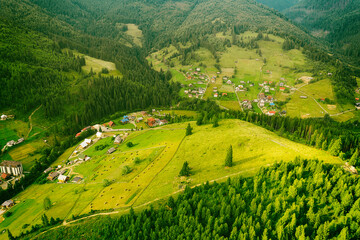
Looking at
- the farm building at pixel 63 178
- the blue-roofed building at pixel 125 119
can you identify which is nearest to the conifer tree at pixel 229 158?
the farm building at pixel 63 178

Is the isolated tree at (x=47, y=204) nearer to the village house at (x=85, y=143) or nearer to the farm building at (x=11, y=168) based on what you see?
the farm building at (x=11, y=168)

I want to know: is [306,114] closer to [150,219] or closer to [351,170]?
[351,170]

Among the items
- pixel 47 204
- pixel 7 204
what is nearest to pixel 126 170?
pixel 47 204

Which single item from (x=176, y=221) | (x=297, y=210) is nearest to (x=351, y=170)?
(x=297, y=210)

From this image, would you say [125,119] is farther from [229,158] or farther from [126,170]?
[229,158]

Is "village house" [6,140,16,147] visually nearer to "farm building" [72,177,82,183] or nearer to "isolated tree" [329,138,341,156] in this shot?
"farm building" [72,177,82,183]

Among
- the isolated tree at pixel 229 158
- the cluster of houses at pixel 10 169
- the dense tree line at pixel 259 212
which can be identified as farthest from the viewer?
the cluster of houses at pixel 10 169
